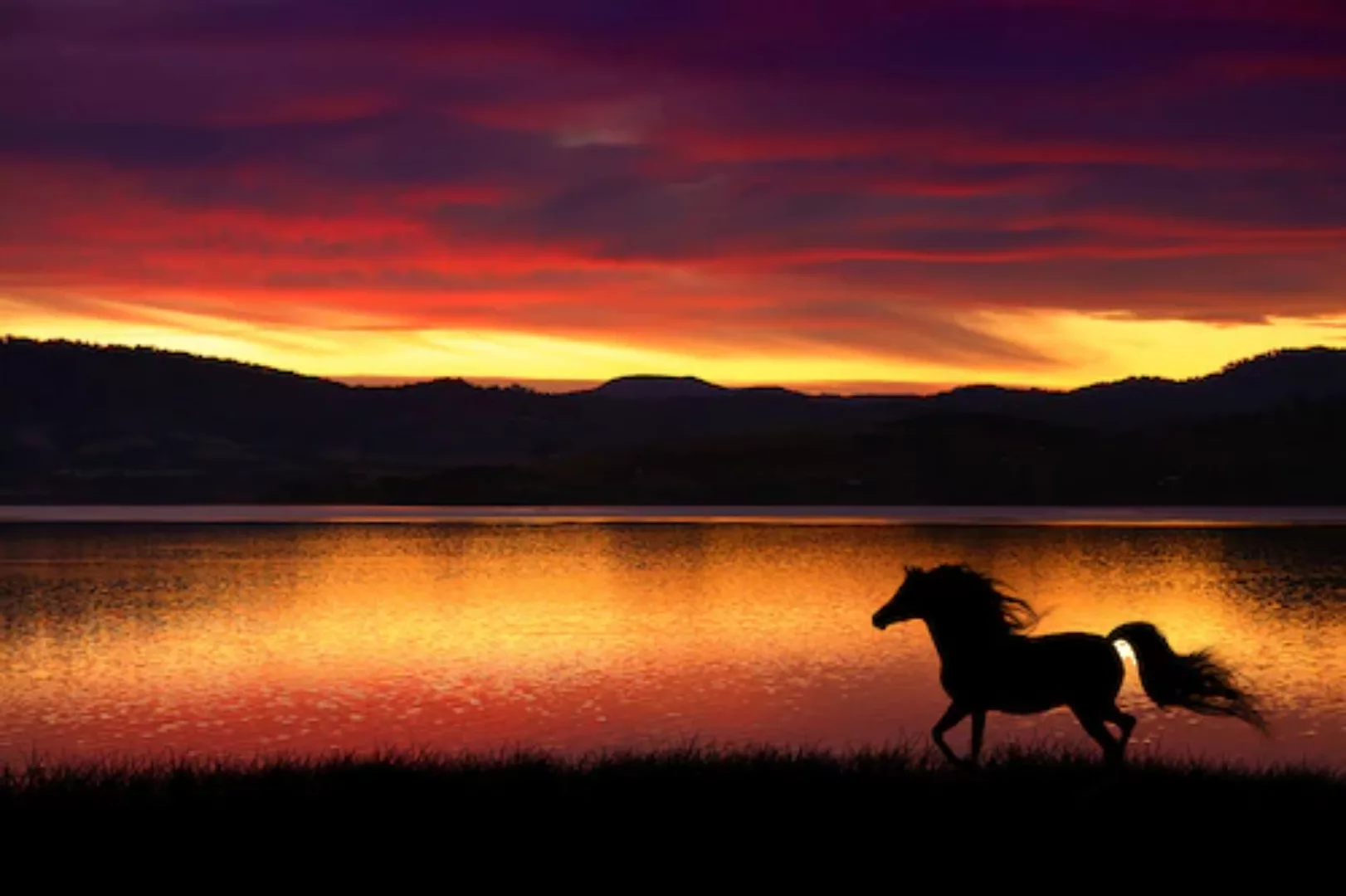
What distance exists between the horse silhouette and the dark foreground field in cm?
118

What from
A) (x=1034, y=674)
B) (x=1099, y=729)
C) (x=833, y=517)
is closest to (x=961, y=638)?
(x=1034, y=674)

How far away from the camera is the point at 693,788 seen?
1588 cm

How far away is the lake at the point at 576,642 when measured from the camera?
27.4 metres

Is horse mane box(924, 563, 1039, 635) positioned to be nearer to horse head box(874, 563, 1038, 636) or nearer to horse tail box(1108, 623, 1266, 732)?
horse head box(874, 563, 1038, 636)

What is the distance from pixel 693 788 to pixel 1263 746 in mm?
13408

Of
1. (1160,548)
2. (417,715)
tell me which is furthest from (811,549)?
(417,715)

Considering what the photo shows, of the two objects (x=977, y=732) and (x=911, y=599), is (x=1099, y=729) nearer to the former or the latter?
(x=977, y=732)

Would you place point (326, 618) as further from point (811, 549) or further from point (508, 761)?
point (811, 549)

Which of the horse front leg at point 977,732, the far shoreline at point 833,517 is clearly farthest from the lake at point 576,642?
the far shoreline at point 833,517

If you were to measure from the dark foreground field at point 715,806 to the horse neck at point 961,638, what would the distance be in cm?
162

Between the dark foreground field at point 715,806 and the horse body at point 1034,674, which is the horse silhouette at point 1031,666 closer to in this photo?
the horse body at point 1034,674

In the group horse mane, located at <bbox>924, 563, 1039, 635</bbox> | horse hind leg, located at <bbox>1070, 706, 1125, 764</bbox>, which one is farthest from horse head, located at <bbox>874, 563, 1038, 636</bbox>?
horse hind leg, located at <bbox>1070, 706, 1125, 764</bbox>

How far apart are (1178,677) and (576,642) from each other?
947 inches

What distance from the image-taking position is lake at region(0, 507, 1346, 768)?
2736 cm
